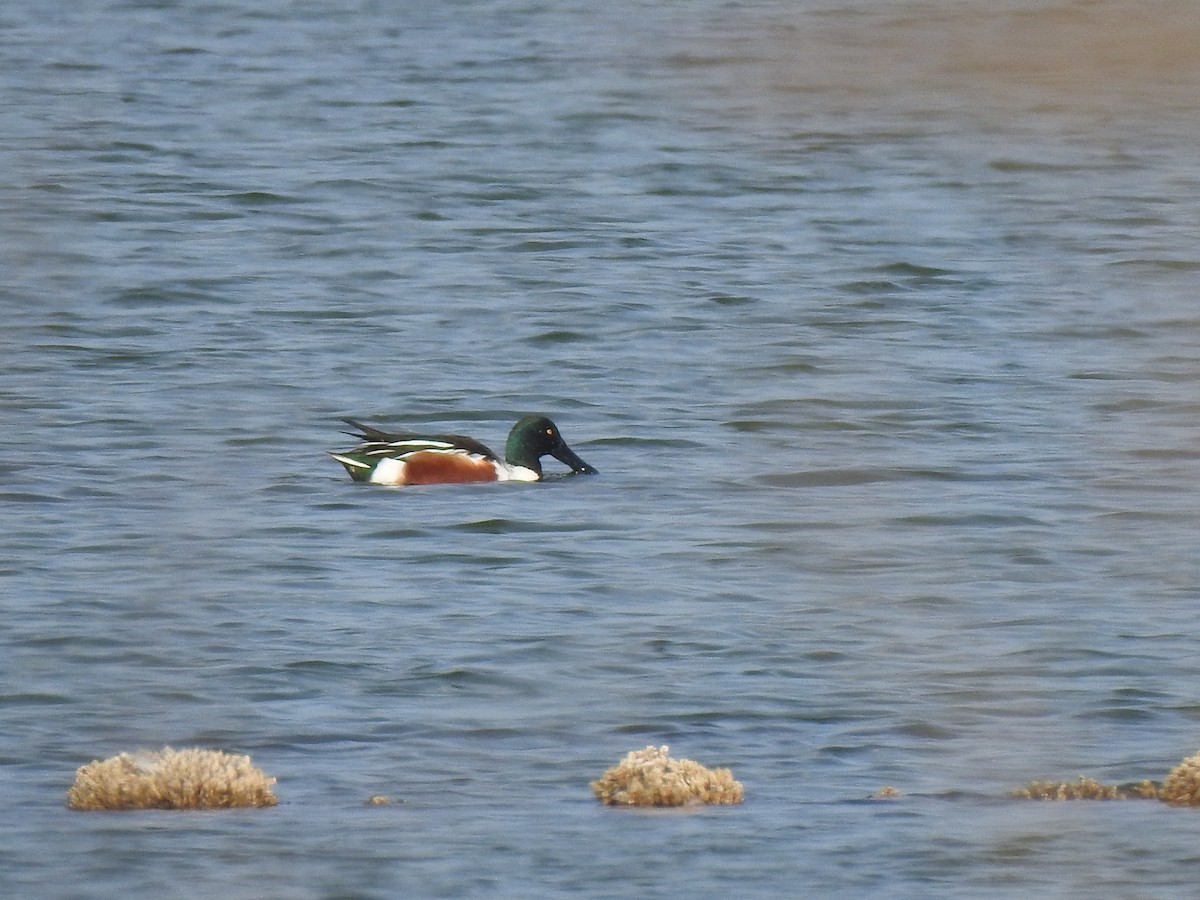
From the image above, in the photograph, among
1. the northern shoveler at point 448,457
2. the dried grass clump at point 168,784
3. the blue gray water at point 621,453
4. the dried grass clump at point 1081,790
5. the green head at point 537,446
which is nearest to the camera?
the blue gray water at point 621,453

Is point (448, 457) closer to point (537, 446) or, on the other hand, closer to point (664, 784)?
point (537, 446)

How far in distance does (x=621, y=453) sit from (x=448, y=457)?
39.8 inches

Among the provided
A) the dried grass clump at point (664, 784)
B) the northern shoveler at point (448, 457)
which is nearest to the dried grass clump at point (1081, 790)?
the dried grass clump at point (664, 784)

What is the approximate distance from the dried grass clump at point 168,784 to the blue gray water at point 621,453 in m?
0.09

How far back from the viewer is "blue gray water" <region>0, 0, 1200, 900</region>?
219 cm

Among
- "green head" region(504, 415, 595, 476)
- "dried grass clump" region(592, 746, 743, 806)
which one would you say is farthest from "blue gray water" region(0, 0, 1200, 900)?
"green head" region(504, 415, 595, 476)

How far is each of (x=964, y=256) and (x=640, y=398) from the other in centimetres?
602

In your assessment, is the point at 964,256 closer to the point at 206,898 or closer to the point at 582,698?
the point at 582,698

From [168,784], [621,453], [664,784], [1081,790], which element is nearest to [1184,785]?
[1081,790]

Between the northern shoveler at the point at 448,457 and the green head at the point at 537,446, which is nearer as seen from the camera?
the northern shoveler at the point at 448,457

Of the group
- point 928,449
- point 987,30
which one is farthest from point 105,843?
point 928,449

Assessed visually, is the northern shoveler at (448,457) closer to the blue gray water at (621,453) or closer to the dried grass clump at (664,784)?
the blue gray water at (621,453)

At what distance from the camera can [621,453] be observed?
13.8m

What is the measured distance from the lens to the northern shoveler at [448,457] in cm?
1312
